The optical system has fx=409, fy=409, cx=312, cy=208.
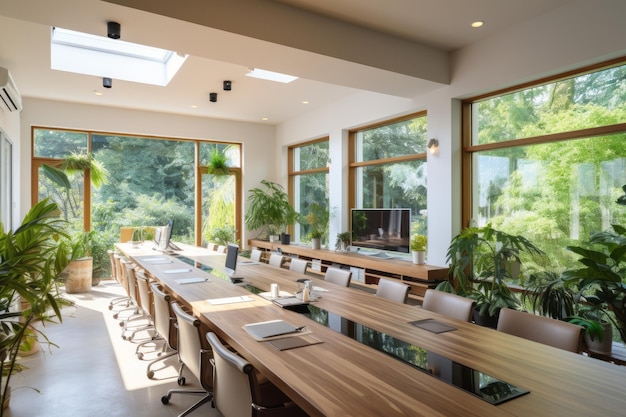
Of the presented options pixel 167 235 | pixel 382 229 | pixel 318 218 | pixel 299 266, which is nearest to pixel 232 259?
pixel 299 266

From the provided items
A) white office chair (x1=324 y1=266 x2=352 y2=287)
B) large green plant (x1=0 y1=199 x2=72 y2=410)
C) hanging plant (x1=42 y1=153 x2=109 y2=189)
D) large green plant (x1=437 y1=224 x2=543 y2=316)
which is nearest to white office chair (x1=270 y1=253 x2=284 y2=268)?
white office chair (x1=324 y1=266 x2=352 y2=287)

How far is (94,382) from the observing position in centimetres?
351

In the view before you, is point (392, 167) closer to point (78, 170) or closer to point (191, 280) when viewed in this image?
point (191, 280)

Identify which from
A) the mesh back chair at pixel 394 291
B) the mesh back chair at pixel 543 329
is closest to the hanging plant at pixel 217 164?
the mesh back chair at pixel 394 291

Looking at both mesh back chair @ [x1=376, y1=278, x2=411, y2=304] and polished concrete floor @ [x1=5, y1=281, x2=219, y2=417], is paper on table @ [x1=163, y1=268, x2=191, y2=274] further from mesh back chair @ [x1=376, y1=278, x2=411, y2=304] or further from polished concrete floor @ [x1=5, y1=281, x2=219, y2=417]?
mesh back chair @ [x1=376, y1=278, x2=411, y2=304]

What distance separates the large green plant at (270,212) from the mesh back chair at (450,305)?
18.3ft

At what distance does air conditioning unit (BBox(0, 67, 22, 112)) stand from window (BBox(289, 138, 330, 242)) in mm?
4778

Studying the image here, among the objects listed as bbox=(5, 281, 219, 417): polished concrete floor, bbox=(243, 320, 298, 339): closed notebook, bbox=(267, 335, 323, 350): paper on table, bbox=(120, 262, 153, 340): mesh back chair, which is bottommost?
bbox=(5, 281, 219, 417): polished concrete floor

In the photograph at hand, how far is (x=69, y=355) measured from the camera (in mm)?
4180

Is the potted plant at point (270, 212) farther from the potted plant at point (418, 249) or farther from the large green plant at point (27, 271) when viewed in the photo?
the large green plant at point (27, 271)

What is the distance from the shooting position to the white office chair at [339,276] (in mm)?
4043

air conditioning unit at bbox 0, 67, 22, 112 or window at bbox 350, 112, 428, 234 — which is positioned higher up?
air conditioning unit at bbox 0, 67, 22, 112

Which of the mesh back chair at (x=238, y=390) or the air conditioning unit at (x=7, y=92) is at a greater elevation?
the air conditioning unit at (x=7, y=92)

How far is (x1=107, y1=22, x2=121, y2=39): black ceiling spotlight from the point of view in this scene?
11.2 ft
